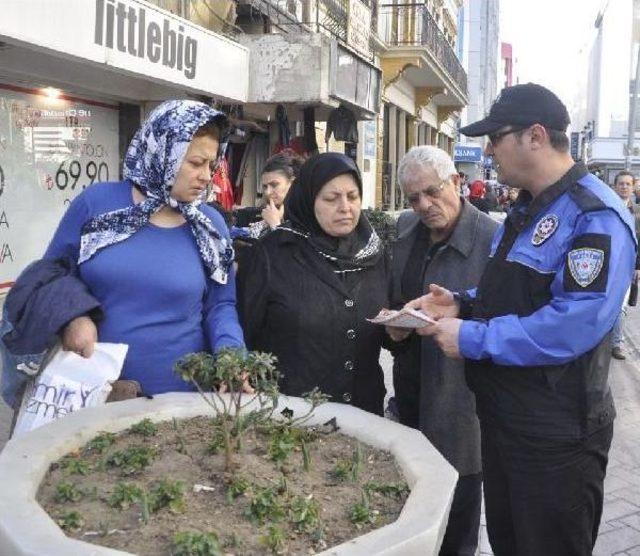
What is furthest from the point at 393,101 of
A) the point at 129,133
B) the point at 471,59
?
the point at 471,59

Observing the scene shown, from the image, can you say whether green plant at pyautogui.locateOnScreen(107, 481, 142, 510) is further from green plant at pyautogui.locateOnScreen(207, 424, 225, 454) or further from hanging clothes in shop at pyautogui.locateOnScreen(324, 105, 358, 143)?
hanging clothes in shop at pyautogui.locateOnScreen(324, 105, 358, 143)

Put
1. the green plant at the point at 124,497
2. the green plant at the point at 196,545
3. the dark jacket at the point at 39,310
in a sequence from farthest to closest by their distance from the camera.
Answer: the dark jacket at the point at 39,310 < the green plant at the point at 124,497 < the green plant at the point at 196,545

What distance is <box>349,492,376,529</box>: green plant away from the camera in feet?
5.00

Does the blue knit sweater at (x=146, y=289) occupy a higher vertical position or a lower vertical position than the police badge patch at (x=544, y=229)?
lower

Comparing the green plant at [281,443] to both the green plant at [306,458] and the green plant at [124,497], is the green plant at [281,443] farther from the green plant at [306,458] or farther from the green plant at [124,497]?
the green plant at [124,497]

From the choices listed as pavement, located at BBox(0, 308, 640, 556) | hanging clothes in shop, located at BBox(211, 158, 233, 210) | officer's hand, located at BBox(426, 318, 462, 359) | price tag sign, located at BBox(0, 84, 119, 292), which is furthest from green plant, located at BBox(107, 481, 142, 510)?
hanging clothes in shop, located at BBox(211, 158, 233, 210)

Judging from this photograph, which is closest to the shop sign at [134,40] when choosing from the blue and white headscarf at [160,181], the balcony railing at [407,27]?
the blue and white headscarf at [160,181]

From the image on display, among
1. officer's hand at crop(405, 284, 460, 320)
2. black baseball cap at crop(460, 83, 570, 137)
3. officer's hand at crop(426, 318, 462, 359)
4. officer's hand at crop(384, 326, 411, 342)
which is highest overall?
black baseball cap at crop(460, 83, 570, 137)

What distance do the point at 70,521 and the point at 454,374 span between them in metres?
1.79

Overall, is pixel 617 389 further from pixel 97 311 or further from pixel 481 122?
pixel 97 311

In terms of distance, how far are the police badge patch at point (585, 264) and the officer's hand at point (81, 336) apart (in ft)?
4.57

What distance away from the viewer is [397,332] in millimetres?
2705

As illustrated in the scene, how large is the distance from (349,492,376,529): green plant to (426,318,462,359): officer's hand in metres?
0.82

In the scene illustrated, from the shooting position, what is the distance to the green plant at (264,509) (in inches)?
59.1
